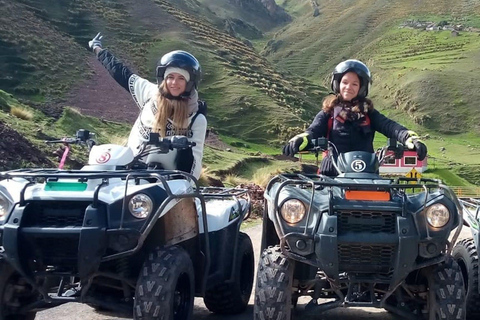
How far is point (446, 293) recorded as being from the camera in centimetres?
523

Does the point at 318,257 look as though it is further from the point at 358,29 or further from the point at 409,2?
the point at 409,2

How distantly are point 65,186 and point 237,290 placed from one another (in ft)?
7.05

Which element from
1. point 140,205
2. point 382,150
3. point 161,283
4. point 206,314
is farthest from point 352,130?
point 161,283

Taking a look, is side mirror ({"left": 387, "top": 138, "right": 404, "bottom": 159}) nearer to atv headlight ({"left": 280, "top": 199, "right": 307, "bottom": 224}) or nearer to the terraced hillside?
atv headlight ({"left": 280, "top": 199, "right": 307, "bottom": 224})

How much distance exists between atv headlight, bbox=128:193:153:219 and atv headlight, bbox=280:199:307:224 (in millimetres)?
986

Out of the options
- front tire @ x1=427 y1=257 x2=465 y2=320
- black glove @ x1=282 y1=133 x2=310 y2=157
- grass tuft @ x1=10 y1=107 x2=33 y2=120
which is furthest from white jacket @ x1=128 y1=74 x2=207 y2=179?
grass tuft @ x1=10 y1=107 x2=33 y2=120

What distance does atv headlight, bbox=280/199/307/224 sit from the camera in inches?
210

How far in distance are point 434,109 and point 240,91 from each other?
154 feet

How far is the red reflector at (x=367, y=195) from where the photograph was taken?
5344 millimetres

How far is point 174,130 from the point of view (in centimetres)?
688

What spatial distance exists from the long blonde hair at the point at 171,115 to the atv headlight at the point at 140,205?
69.8 inches

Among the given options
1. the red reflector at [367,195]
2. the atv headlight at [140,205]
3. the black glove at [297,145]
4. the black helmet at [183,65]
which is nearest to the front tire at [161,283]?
the atv headlight at [140,205]

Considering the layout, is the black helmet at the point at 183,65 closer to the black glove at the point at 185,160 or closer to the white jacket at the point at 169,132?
the white jacket at the point at 169,132

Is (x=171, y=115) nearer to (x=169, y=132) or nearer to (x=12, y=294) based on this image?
(x=169, y=132)
